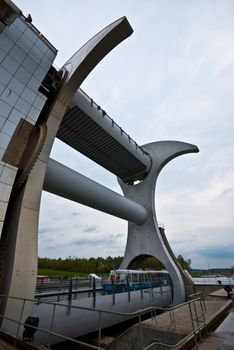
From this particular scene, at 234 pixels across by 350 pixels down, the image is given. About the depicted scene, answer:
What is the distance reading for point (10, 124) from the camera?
835cm

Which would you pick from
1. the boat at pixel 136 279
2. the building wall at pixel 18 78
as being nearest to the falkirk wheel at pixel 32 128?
the building wall at pixel 18 78

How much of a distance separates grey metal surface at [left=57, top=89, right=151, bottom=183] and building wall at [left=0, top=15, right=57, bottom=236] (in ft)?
14.3

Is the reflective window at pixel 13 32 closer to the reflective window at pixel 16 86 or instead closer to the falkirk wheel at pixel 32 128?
the falkirk wheel at pixel 32 128

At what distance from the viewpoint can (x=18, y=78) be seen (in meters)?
9.04

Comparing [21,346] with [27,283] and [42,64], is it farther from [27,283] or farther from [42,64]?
[42,64]

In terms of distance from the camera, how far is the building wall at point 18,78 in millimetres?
8008

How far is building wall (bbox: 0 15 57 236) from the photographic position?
8.01 metres

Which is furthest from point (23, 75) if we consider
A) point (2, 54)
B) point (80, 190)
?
point (80, 190)

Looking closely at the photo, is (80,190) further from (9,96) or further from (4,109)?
(9,96)

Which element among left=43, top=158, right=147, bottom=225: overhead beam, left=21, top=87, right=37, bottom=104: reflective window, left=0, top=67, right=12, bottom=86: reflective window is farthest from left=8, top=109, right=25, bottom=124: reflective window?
left=43, top=158, right=147, bottom=225: overhead beam

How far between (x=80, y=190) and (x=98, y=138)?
19.4ft

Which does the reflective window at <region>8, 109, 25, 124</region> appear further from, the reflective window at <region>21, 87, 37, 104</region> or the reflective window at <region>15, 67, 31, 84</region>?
the reflective window at <region>15, 67, 31, 84</region>

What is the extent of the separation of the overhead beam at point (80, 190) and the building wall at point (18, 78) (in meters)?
3.69

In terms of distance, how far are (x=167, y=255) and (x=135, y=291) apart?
8172 millimetres
